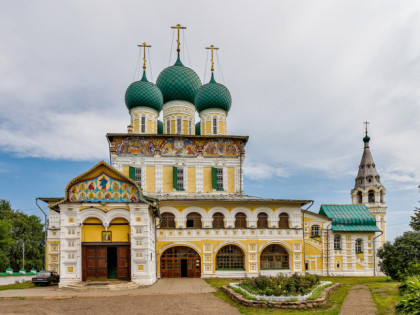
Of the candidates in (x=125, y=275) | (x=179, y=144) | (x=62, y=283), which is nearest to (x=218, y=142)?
(x=179, y=144)

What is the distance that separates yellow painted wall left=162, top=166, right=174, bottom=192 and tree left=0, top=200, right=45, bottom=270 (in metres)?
20.8

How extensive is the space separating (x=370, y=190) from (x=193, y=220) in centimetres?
2249

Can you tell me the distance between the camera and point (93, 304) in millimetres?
13922

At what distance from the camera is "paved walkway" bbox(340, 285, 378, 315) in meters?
12.2

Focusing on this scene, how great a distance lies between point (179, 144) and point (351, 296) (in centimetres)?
1684

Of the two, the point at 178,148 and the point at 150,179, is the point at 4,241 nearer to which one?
the point at 150,179

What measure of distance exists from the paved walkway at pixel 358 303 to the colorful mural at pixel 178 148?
50.4 feet

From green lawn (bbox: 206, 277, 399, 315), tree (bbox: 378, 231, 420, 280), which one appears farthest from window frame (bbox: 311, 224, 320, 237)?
green lawn (bbox: 206, 277, 399, 315)

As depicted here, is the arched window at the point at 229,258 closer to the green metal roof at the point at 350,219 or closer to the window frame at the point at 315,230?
the window frame at the point at 315,230

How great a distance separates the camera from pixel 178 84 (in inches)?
1252

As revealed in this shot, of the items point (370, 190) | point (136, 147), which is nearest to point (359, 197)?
point (370, 190)

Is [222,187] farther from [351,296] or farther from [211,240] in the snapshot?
[351,296]

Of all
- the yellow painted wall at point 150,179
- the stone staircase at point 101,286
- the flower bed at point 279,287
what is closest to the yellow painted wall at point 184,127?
the yellow painted wall at point 150,179

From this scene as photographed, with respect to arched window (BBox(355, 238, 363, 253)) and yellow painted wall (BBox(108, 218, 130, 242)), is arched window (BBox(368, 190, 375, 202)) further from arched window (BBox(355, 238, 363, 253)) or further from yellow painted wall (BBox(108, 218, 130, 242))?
yellow painted wall (BBox(108, 218, 130, 242))
